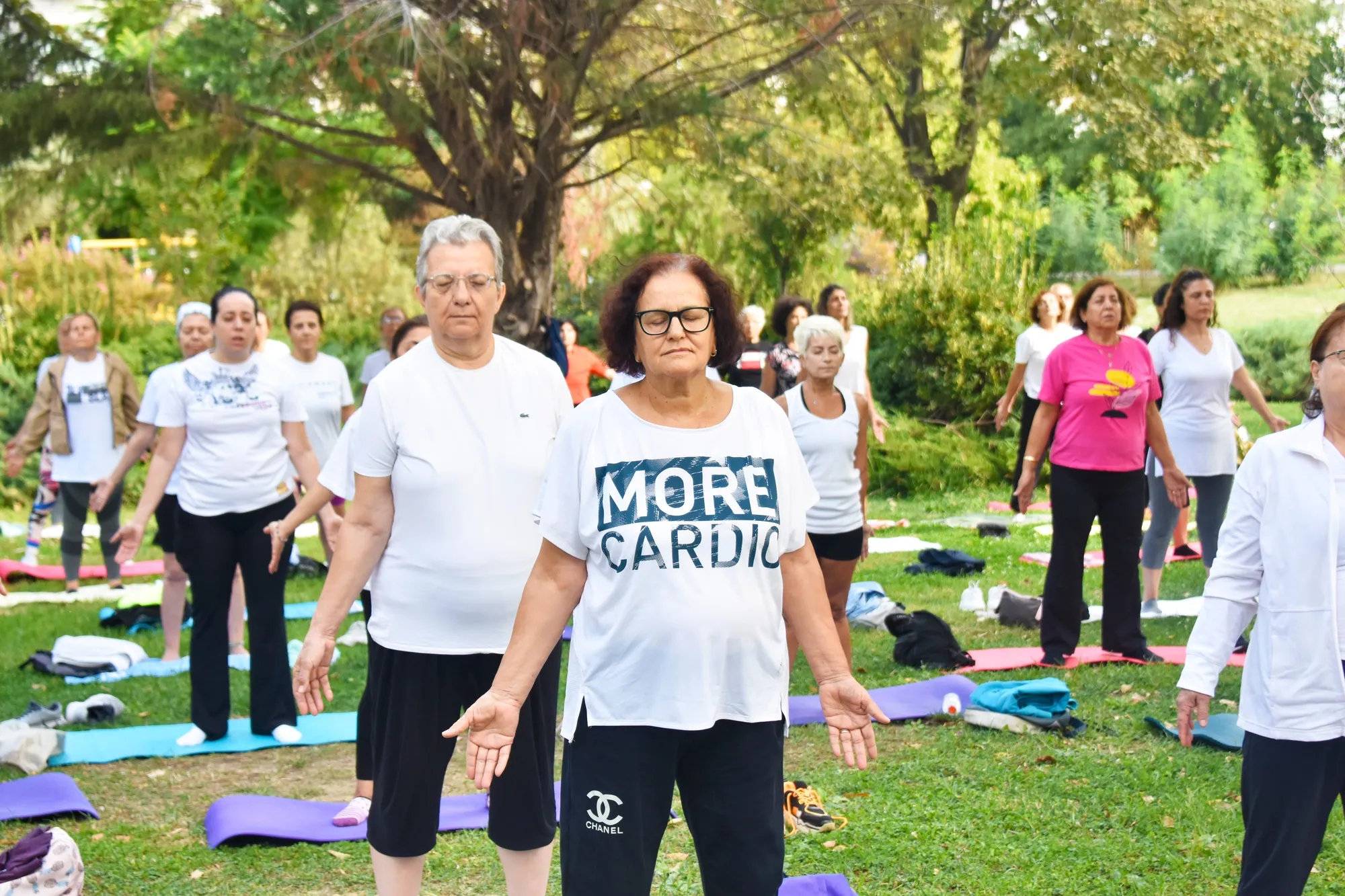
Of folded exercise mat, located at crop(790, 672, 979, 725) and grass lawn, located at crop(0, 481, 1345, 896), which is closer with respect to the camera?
grass lawn, located at crop(0, 481, 1345, 896)

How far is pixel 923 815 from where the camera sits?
16.6 feet

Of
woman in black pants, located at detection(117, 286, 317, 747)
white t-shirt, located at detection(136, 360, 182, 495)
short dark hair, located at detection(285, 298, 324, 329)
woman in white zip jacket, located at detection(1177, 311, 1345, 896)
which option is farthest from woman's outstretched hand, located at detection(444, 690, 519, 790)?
short dark hair, located at detection(285, 298, 324, 329)

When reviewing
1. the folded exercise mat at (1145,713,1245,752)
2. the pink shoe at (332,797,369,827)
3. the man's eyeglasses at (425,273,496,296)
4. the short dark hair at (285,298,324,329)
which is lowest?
the pink shoe at (332,797,369,827)

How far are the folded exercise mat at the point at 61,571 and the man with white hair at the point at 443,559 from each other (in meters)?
7.98

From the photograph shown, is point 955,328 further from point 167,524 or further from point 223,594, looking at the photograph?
point 223,594

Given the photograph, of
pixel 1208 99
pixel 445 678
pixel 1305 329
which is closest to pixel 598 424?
pixel 445 678

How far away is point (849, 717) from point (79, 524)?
8.84 m

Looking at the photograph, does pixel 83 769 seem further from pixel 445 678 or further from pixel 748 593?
pixel 748 593

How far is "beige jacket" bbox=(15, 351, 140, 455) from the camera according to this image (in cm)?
1009

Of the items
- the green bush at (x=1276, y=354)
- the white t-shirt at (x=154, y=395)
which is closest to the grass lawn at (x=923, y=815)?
the white t-shirt at (x=154, y=395)

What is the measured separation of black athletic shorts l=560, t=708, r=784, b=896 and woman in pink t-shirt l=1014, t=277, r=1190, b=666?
175 inches

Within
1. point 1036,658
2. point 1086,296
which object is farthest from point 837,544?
point 1086,296

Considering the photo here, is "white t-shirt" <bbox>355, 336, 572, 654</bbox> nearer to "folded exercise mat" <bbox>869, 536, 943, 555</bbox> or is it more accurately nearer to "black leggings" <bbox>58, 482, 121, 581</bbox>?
"black leggings" <bbox>58, 482, 121, 581</bbox>

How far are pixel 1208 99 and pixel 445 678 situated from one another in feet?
84.3
